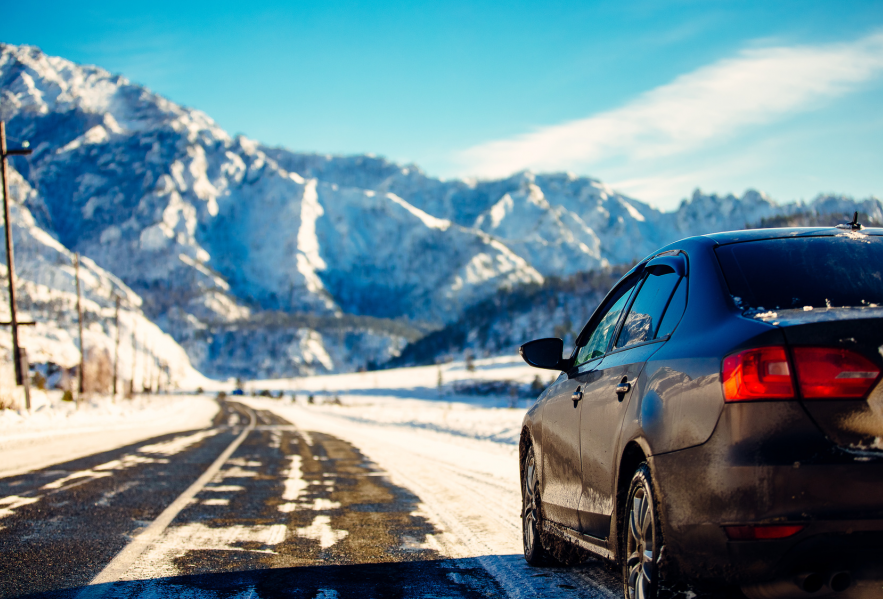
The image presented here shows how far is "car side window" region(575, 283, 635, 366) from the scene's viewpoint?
4625 mm

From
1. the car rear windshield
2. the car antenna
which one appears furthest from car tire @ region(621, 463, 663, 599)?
the car antenna

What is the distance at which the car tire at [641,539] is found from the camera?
3.11 m

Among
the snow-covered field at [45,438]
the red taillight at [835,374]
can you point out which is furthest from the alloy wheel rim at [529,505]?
the snow-covered field at [45,438]

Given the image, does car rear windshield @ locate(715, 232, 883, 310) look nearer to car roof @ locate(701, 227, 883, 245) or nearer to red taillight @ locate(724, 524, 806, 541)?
car roof @ locate(701, 227, 883, 245)

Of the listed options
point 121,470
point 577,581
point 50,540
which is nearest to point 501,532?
point 577,581

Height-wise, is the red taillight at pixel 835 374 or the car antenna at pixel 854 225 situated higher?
the car antenna at pixel 854 225

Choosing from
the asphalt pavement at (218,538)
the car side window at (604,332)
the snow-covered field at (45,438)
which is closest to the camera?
the car side window at (604,332)

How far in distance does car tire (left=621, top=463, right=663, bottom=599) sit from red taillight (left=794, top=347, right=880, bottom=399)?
0.78 meters

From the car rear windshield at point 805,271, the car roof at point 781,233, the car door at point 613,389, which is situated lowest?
the car door at point 613,389

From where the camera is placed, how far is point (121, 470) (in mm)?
11930

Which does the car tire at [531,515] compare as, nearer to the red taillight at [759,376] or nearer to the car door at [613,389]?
the car door at [613,389]

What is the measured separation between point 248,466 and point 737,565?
1175 cm

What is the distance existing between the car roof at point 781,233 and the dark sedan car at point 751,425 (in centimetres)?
1

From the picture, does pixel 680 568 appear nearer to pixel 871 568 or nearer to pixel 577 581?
pixel 871 568
